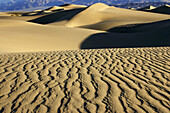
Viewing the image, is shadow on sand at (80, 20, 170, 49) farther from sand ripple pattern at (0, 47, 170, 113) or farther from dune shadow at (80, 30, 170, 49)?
sand ripple pattern at (0, 47, 170, 113)

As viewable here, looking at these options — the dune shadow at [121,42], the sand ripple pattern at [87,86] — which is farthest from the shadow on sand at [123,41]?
the sand ripple pattern at [87,86]

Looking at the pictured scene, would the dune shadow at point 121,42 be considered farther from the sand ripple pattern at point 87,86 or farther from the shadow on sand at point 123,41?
the sand ripple pattern at point 87,86

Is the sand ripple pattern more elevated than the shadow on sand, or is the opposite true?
the sand ripple pattern

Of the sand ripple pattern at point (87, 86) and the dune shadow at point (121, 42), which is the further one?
the dune shadow at point (121, 42)

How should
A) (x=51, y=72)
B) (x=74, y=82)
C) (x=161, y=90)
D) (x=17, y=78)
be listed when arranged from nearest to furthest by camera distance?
(x=161, y=90) → (x=74, y=82) → (x=17, y=78) → (x=51, y=72)

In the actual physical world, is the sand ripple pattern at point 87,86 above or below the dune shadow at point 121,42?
above

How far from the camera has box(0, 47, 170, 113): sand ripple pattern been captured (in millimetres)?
3434

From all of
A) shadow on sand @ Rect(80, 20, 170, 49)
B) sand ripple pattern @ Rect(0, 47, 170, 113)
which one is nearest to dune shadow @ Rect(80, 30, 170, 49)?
shadow on sand @ Rect(80, 20, 170, 49)

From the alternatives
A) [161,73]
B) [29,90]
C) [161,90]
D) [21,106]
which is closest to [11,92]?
[29,90]

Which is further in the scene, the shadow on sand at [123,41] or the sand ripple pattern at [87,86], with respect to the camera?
the shadow on sand at [123,41]

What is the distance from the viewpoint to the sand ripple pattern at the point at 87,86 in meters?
3.43

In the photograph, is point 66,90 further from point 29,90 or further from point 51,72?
point 51,72

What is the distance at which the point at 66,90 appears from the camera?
4078 mm

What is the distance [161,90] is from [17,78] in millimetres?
3675
